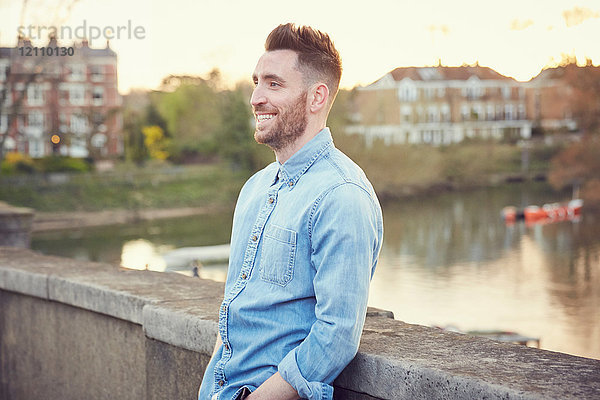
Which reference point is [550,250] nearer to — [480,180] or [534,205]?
[534,205]

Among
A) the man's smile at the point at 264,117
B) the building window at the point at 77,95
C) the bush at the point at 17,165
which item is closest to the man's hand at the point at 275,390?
the man's smile at the point at 264,117

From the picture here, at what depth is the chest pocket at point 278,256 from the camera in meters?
1.73

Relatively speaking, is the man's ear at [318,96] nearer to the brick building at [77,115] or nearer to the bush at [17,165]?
the brick building at [77,115]

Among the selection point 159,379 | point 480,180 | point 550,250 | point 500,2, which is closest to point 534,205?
point 480,180

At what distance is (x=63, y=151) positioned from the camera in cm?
5175

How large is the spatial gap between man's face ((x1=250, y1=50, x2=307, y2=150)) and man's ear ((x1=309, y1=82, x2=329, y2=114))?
0.7 inches

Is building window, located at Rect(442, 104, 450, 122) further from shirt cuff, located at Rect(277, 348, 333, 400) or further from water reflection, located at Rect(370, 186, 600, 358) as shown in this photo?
shirt cuff, located at Rect(277, 348, 333, 400)

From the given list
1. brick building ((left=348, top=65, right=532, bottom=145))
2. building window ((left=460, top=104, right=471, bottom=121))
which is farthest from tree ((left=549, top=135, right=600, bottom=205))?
building window ((left=460, top=104, right=471, bottom=121))

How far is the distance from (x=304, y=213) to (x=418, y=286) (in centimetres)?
2890

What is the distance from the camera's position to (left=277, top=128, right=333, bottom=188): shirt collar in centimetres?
182

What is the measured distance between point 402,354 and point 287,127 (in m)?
0.58

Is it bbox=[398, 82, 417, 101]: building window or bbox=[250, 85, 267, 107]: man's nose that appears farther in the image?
bbox=[398, 82, 417, 101]: building window

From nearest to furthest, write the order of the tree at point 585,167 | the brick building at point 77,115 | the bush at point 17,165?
the brick building at point 77,115, the bush at point 17,165, the tree at point 585,167

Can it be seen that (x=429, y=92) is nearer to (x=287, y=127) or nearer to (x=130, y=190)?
(x=130, y=190)
